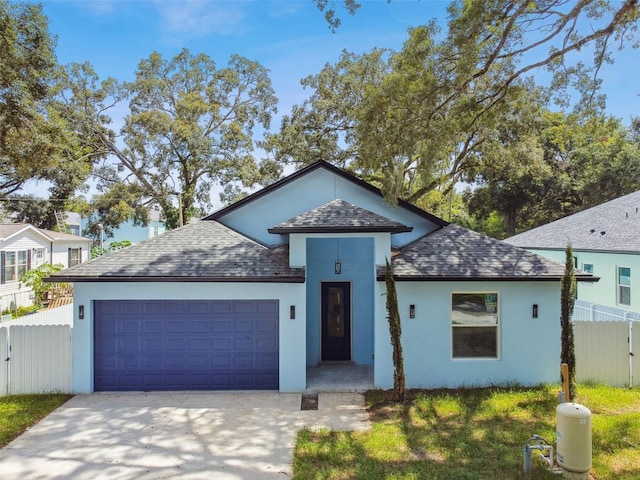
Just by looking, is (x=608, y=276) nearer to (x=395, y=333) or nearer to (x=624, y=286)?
(x=624, y=286)

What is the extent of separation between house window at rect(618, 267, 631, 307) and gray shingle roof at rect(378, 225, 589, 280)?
21.0 ft

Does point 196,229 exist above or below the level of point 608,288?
above

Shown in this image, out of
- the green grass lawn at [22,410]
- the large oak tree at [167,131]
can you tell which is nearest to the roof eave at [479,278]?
the green grass lawn at [22,410]

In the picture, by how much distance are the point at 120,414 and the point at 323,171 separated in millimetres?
7994

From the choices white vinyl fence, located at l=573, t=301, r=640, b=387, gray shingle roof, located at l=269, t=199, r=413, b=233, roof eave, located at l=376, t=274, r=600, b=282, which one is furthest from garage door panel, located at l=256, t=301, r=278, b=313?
white vinyl fence, located at l=573, t=301, r=640, b=387

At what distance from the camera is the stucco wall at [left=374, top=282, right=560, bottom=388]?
9273 mm

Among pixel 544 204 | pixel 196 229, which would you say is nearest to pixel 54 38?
pixel 196 229

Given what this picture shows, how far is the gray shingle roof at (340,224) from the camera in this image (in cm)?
912

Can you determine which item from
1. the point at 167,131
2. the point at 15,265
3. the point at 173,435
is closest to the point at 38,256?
the point at 15,265

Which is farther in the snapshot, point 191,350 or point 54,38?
point 191,350

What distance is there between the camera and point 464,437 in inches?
263

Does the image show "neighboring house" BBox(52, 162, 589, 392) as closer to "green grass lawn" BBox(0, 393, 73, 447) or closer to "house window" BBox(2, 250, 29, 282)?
"green grass lawn" BBox(0, 393, 73, 447)

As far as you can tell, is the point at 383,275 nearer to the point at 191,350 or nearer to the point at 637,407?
the point at 191,350

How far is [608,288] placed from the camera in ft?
47.8
